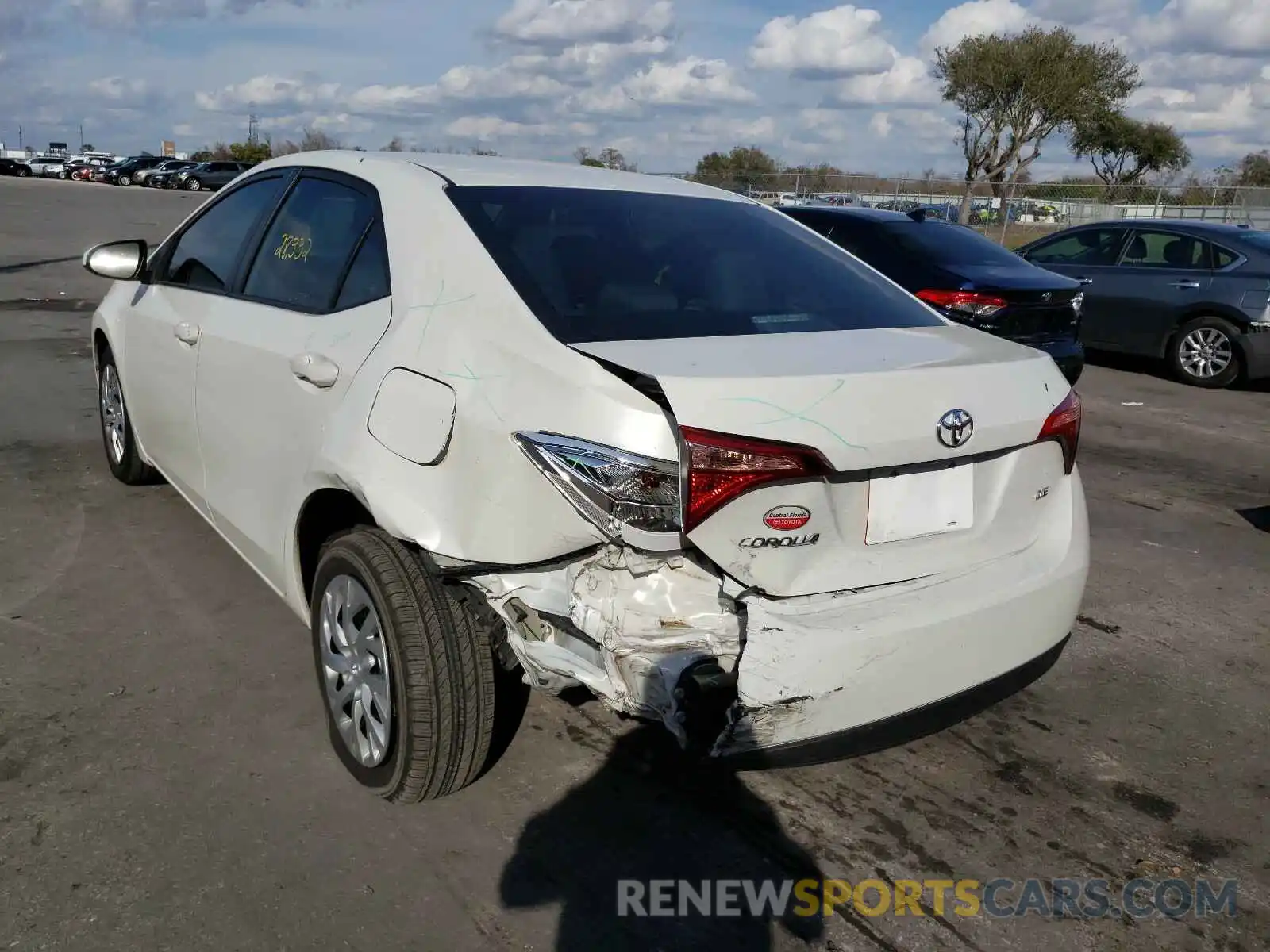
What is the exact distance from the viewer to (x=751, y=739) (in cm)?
241

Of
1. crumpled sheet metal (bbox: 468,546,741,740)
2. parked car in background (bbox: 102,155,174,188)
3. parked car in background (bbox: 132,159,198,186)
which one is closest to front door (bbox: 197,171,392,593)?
crumpled sheet metal (bbox: 468,546,741,740)

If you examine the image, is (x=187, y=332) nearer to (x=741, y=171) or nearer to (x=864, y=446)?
(x=864, y=446)

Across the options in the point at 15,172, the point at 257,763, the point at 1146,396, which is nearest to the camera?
the point at 257,763

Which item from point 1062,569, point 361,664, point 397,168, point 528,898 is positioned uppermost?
point 397,168

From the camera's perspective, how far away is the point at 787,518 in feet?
7.79

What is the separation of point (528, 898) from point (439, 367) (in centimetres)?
132

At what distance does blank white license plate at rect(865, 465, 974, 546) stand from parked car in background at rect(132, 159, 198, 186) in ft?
180

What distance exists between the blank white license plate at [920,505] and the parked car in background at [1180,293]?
8323 millimetres

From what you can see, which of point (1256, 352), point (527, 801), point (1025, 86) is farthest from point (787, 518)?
point (1025, 86)

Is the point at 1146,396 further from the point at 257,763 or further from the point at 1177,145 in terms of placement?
the point at 1177,145

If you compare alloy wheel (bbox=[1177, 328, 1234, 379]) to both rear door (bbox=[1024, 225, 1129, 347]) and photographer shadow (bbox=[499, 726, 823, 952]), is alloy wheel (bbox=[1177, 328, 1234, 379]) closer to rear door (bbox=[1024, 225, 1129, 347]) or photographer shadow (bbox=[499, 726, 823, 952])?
rear door (bbox=[1024, 225, 1129, 347])

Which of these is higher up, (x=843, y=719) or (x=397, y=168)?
(x=397, y=168)

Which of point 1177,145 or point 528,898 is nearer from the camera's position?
point 528,898

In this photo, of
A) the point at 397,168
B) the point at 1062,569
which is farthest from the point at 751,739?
the point at 397,168
